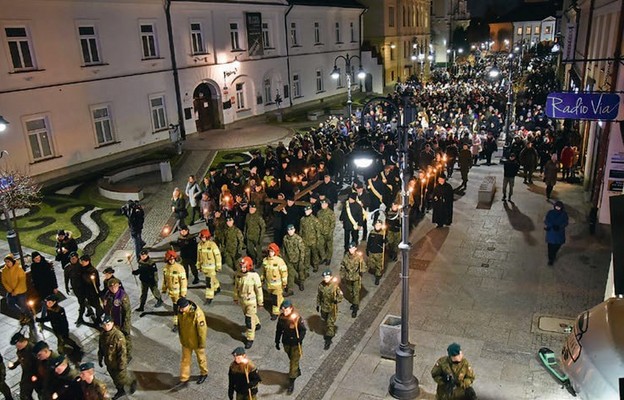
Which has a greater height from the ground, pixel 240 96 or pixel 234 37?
pixel 234 37

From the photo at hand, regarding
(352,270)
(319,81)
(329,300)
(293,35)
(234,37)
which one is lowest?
(329,300)

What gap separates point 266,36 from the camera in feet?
121

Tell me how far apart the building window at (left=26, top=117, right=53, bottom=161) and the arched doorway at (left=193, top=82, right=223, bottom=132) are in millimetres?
10411

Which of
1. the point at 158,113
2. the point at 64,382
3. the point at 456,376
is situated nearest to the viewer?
the point at 456,376

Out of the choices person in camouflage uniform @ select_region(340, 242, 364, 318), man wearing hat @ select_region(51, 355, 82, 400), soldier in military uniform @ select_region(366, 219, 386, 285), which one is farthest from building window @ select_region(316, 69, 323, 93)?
man wearing hat @ select_region(51, 355, 82, 400)

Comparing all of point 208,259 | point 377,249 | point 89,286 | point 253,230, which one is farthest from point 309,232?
point 89,286

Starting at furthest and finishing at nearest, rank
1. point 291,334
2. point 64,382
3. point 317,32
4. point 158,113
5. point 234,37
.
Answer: point 317,32
point 234,37
point 158,113
point 291,334
point 64,382

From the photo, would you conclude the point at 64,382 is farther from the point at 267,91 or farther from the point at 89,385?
the point at 267,91

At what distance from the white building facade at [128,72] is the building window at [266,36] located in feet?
0.22

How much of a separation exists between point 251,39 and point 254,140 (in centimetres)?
893

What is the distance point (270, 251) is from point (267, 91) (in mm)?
28558

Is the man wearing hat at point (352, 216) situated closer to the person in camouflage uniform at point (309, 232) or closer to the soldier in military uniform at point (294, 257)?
the person in camouflage uniform at point (309, 232)

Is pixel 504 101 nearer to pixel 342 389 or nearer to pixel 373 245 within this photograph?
pixel 373 245

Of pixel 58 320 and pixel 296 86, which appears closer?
pixel 58 320
